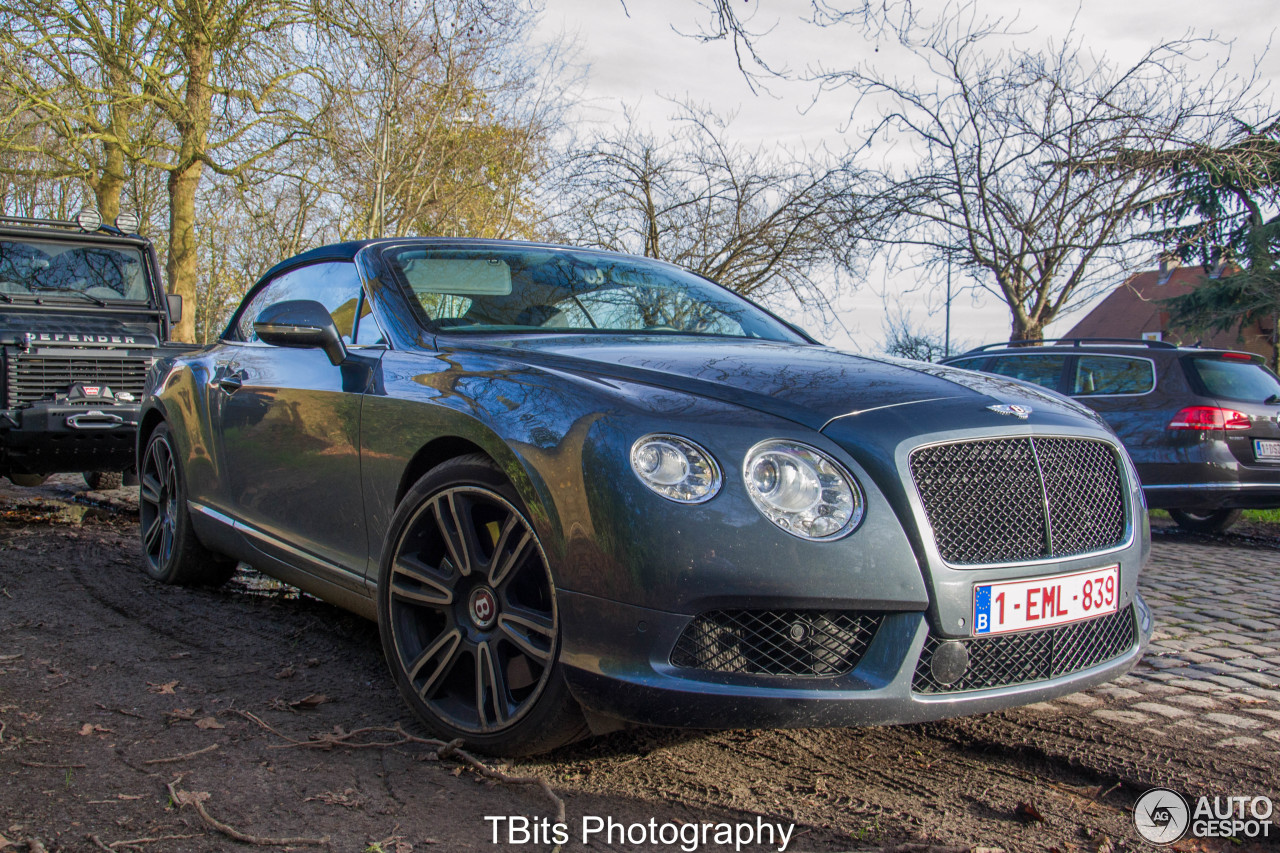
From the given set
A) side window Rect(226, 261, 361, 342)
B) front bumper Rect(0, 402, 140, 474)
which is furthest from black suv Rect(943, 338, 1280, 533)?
front bumper Rect(0, 402, 140, 474)

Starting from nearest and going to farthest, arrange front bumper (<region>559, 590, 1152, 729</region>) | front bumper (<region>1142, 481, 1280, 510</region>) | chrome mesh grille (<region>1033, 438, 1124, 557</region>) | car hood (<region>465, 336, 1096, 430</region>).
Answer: front bumper (<region>559, 590, 1152, 729</region>) < car hood (<region>465, 336, 1096, 430</region>) < chrome mesh grille (<region>1033, 438, 1124, 557</region>) < front bumper (<region>1142, 481, 1280, 510</region>)

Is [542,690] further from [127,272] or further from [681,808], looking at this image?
[127,272]

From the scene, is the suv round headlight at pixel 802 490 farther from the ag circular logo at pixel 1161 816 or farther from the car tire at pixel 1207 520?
the car tire at pixel 1207 520

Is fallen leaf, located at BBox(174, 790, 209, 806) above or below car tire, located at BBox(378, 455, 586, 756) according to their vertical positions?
below

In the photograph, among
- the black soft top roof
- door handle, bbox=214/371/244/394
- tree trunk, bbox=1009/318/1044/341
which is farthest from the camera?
tree trunk, bbox=1009/318/1044/341

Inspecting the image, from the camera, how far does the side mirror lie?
355 centimetres

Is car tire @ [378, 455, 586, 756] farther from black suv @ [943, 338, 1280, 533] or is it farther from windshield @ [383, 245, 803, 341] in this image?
black suv @ [943, 338, 1280, 533]

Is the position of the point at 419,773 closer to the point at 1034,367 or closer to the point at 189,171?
the point at 1034,367

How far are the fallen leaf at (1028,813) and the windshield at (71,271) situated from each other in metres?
8.90

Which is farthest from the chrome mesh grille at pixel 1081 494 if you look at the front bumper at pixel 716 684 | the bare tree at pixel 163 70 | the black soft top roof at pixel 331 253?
the bare tree at pixel 163 70

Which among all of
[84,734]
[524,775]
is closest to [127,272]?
[84,734]

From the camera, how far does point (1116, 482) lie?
303 cm

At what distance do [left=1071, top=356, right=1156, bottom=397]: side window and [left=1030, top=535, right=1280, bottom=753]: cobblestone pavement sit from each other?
2108 millimetres

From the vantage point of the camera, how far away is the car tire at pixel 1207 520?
29.9 ft
